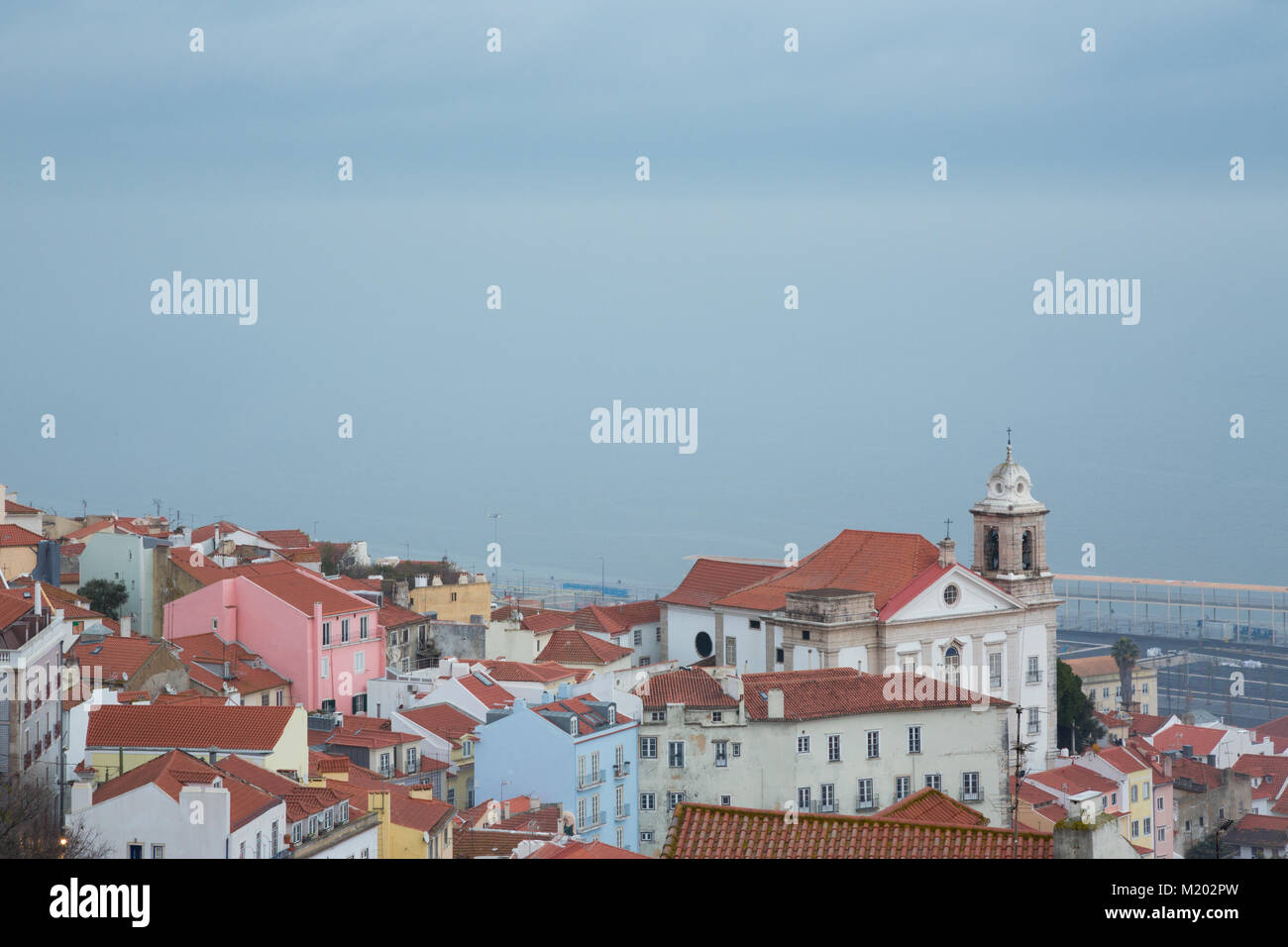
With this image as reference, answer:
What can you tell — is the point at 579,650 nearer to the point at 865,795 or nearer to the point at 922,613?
the point at 922,613

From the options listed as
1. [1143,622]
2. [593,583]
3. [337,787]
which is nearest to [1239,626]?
[1143,622]

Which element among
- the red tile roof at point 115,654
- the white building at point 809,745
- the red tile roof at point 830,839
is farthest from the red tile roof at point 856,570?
the red tile roof at point 830,839

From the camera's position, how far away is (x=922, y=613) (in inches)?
2224

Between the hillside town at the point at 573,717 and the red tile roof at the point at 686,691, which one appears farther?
the red tile roof at the point at 686,691

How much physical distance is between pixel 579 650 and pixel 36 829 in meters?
33.2

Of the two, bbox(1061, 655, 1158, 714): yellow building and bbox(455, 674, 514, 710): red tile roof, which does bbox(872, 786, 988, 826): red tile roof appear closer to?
bbox(455, 674, 514, 710): red tile roof

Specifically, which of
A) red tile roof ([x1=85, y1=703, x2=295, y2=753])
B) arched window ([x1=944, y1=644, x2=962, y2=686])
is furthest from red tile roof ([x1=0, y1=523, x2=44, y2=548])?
arched window ([x1=944, y1=644, x2=962, y2=686])

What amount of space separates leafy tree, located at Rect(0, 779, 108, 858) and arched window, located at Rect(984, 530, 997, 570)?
36699 mm

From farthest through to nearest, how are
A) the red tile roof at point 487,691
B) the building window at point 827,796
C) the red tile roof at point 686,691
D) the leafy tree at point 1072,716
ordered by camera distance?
the leafy tree at point 1072,716 < the red tile roof at point 487,691 < the building window at point 827,796 < the red tile roof at point 686,691

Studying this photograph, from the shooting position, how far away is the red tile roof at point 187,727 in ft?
108

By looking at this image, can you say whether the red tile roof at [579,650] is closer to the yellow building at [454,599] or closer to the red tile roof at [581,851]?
the yellow building at [454,599]

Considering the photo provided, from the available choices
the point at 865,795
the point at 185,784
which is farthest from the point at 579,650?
the point at 185,784

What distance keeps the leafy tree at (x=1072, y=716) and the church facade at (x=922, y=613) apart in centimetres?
279
